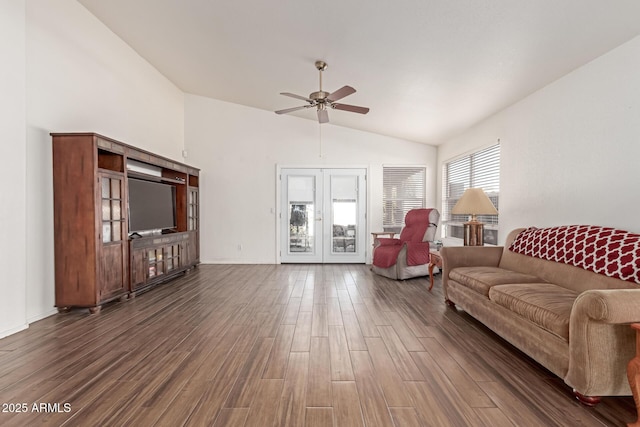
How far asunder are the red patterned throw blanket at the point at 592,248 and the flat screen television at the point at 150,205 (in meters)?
4.74

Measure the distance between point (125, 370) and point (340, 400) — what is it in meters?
1.48

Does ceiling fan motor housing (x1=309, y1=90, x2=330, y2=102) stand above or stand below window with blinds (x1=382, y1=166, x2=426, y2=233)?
above

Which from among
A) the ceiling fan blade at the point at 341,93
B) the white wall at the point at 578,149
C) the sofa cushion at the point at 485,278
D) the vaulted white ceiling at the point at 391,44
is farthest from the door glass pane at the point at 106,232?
the white wall at the point at 578,149

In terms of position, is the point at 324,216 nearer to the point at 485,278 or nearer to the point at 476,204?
Result: the point at 476,204

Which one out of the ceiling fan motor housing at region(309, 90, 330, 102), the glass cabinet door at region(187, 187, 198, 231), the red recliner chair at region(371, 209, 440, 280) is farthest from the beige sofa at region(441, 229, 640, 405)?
the glass cabinet door at region(187, 187, 198, 231)

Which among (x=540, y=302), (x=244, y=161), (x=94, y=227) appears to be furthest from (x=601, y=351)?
(x=244, y=161)

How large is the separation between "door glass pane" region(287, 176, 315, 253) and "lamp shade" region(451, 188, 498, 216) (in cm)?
326

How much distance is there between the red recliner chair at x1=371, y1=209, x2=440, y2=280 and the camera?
490cm

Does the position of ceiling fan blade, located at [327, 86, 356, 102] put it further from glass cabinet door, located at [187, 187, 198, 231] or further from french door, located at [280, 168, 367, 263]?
→ glass cabinet door, located at [187, 187, 198, 231]

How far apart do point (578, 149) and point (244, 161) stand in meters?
5.34

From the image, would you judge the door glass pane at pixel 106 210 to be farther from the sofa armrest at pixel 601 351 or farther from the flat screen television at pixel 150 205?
the sofa armrest at pixel 601 351

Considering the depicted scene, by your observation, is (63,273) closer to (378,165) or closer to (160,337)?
(160,337)

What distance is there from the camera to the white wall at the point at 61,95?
3082 millimetres

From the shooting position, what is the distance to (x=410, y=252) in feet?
16.2
